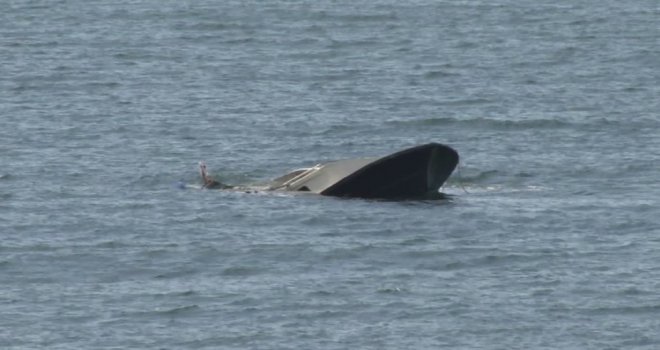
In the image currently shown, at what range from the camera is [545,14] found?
317ft

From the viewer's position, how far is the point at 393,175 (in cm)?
4906

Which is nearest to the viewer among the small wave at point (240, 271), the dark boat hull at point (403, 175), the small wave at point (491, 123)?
the small wave at point (240, 271)

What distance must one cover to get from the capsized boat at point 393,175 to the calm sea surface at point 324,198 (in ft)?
2.01

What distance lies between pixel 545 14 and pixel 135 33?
1765cm

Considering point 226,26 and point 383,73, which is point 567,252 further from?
point 226,26

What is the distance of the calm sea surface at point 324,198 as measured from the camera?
38.4 m

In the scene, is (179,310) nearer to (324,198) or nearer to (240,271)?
(240,271)

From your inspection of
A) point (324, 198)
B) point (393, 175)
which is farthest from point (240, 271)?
point (393, 175)

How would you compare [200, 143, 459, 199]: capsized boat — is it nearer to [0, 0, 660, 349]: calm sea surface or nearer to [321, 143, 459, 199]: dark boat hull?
[321, 143, 459, 199]: dark boat hull

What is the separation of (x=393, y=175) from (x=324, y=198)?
1.52 metres

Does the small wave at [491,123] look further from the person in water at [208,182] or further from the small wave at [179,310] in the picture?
the small wave at [179,310]

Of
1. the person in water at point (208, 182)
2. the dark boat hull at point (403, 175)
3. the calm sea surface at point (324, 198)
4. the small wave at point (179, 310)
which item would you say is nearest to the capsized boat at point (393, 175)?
the dark boat hull at point (403, 175)

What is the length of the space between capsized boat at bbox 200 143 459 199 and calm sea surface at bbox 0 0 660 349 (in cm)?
61

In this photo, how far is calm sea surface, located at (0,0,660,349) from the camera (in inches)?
1512
